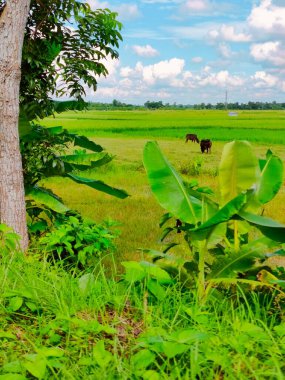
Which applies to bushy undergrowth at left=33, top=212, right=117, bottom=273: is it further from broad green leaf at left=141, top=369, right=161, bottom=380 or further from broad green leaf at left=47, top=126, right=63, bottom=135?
broad green leaf at left=141, top=369, right=161, bottom=380

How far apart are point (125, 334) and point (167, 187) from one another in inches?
50.0

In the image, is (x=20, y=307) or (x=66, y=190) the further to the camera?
(x=66, y=190)

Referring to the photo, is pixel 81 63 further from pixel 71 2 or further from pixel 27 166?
pixel 27 166

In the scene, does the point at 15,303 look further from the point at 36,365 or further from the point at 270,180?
the point at 270,180

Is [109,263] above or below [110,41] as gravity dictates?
below

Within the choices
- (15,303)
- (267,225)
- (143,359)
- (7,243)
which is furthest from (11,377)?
(7,243)

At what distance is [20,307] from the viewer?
338cm

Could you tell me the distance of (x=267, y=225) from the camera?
3387 millimetres

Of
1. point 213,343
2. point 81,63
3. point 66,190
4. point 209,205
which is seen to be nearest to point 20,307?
point 213,343

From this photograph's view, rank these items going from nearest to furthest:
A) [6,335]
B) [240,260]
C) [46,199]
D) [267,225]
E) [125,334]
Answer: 1. [6,335]
2. [125,334]
3. [267,225]
4. [240,260]
5. [46,199]

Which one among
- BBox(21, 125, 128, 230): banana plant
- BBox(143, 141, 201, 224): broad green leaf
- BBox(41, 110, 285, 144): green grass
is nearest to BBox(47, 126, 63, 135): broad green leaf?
BBox(21, 125, 128, 230): banana plant

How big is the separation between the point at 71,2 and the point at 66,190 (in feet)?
18.1

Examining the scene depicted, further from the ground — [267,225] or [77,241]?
[267,225]

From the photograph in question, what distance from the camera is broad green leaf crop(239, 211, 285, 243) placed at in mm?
3422
